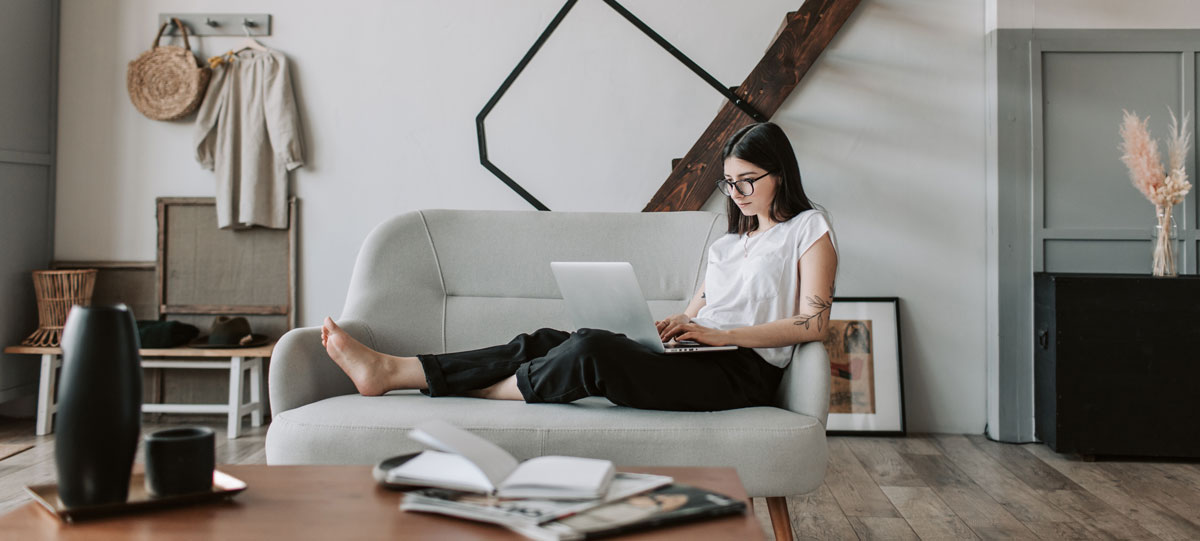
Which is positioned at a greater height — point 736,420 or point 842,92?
point 842,92

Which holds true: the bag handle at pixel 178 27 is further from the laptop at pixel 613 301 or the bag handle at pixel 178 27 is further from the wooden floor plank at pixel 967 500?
the wooden floor plank at pixel 967 500

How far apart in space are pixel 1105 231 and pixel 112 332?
11.2 ft

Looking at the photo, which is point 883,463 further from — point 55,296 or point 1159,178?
point 55,296

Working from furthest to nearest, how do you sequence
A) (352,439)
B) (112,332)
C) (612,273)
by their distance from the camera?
(612,273)
(352,439)
(112,332)

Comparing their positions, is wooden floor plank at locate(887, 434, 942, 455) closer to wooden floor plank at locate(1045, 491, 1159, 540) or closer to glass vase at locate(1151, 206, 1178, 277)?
wooden floor plank at locate(1045, 491, 1159, 540)

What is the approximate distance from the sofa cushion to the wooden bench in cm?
168

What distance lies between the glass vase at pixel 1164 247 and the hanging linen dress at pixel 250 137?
10.9 ft

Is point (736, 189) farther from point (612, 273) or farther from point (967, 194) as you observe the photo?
point (967, 194)

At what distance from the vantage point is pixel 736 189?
2.22 m

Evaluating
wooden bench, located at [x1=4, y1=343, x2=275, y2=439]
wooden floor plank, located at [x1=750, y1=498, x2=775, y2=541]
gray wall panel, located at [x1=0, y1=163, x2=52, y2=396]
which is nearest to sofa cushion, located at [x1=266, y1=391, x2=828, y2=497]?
wooden floor plank, located at [x1=750, y1=498, x2=775, y2=541]

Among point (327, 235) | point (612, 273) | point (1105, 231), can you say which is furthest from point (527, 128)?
point (1105, 231)

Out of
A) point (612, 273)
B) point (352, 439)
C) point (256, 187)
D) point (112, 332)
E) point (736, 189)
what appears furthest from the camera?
point (256, 187)

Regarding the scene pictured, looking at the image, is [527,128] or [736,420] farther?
[527,128]

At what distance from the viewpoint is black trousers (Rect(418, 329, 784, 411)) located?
1.85 metres
